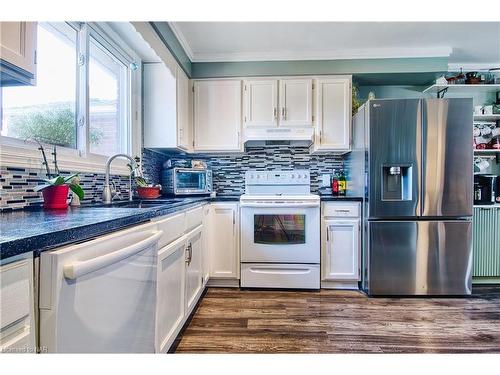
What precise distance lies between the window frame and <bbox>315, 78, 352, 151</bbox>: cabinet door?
1.78 meters

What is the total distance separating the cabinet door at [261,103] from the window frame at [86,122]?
107cm

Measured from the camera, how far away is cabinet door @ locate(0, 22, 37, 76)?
2.86ft

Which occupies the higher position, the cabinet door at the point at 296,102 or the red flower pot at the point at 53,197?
the cabinet door at the point at 296,102

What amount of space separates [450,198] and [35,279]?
2848 mm

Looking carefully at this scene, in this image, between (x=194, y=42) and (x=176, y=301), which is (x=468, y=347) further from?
(x=194, y=42)

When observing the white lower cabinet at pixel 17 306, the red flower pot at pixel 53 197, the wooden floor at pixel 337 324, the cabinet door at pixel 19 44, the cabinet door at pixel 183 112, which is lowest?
the wooden floor at pixel 337 324

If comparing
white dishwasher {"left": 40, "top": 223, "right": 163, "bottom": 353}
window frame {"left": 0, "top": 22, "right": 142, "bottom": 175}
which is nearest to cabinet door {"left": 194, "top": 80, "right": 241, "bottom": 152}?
window frame {"left": 0, "top": 22, "right": 142, "bottom": 175}

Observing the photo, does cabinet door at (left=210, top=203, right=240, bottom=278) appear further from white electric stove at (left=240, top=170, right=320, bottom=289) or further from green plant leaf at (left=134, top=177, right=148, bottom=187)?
green plant leaf at (left=134, top=177, right=148, bottom=187)

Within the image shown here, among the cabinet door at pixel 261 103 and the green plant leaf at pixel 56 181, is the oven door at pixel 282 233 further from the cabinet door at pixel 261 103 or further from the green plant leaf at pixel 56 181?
the green plant leaf at pixel 56 181

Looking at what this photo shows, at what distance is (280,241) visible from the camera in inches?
100

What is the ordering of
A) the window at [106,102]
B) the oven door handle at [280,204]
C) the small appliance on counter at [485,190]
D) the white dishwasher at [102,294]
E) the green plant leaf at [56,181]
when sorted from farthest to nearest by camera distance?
the small appliance on counter at [485,190]
the oven door handle at [280,204]
the window at [106,102]
the green plant leaf at [56,181]
the white dishwasher at [102,294]

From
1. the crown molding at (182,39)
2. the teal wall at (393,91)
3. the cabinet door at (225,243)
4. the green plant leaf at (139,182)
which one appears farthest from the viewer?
the teal wall at (393,91)

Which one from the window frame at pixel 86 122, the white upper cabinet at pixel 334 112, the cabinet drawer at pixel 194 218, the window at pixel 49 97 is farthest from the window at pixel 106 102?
the white upper cabinet at pixel 334 112

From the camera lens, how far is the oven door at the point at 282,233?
99.8 inches
